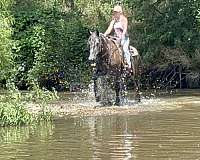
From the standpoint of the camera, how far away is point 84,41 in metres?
30.3

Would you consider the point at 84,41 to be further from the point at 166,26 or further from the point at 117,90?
the point at 117,90

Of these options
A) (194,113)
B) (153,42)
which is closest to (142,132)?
(194,113)

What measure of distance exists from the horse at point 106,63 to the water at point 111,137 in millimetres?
2856

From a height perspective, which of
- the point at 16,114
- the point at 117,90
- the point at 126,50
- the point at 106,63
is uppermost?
the point at 126,50

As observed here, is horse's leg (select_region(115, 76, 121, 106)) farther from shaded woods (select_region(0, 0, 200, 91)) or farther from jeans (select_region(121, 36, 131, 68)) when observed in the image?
shaded woods (select_region(0, 0, 200, 91))

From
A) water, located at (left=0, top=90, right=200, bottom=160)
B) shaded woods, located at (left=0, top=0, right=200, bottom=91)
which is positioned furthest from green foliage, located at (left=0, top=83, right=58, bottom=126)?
shaded woods, located at (left=0, top=0, right=200, bottom=91)

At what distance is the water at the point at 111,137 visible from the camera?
27.2ft

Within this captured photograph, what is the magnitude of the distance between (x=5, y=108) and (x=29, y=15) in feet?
63.7

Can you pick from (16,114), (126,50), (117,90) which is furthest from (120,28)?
(16,114)

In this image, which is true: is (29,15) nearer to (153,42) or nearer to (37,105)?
(153,42)

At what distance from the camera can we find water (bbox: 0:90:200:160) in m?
8.30

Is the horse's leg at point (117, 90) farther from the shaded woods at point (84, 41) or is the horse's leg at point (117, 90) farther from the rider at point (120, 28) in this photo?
the shaded woods at point (84, 41)

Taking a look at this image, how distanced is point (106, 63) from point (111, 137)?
7.52 metres

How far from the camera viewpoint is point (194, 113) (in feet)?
46.5
